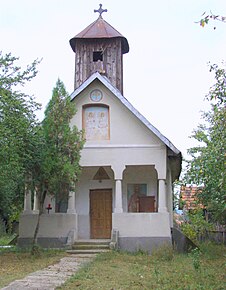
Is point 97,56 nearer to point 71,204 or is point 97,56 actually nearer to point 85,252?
point 71,204

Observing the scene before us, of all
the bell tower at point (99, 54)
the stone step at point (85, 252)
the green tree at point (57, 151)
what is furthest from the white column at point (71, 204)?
the bell tower at point (99, 54)

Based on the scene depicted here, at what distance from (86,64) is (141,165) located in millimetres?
8410

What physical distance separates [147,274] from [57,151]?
5.93 metres

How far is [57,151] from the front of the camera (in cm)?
1548

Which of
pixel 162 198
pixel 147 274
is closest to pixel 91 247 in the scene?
pixel 162 198

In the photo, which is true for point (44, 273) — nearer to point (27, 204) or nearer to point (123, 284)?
point (123, 284)

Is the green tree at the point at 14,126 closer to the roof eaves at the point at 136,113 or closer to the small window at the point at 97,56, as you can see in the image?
the roof eaves at the point at 136,113

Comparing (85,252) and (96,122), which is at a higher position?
(96,122)

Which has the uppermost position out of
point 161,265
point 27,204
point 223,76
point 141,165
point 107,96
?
point 107,96

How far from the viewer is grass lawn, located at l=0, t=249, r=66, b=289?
10779mm

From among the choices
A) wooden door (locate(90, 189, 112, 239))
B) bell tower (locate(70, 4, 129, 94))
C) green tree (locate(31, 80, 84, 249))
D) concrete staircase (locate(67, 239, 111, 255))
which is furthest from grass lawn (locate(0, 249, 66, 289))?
bell tower (locate(70, 4, 129, 94))

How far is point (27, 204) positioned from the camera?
60.9 feet

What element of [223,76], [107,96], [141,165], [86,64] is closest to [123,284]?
[223,76]

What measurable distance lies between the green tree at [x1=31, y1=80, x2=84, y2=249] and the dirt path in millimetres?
2667
